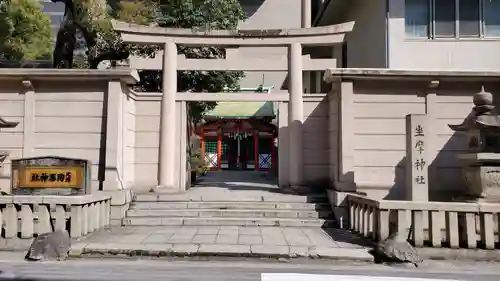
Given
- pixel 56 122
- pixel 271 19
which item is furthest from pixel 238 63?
pixel 271 19

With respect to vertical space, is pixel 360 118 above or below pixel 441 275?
above

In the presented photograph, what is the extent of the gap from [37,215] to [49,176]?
1.03 meters

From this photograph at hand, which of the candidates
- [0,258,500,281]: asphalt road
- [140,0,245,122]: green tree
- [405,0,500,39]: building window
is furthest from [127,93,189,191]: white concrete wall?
[405,0,500,39]: building window

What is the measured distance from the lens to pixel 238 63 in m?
12.4

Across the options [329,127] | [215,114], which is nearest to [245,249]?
[329,127]

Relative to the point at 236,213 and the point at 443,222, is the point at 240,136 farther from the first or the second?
the point at 443,222

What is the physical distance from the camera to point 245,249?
773 centimetres

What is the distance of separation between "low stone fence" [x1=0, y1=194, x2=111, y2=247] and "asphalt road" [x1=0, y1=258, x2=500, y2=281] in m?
1.11

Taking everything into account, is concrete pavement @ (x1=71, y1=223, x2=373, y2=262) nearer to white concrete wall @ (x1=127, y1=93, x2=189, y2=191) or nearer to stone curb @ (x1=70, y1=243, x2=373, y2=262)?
stone curb @ (x1=70, y1=243, x2=373, y2=262)

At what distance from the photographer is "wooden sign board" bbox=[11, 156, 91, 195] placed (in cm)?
913

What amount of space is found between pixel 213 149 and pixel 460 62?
2028 cm

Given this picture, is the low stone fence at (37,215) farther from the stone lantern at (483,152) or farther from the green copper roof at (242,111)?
the green copper roof at (242,111)

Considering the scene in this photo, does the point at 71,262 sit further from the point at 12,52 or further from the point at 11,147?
the point at 12,52

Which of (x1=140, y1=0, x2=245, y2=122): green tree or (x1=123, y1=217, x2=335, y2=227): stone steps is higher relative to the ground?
(x1=140, y1=0, x2=245, y2=122): green tree
